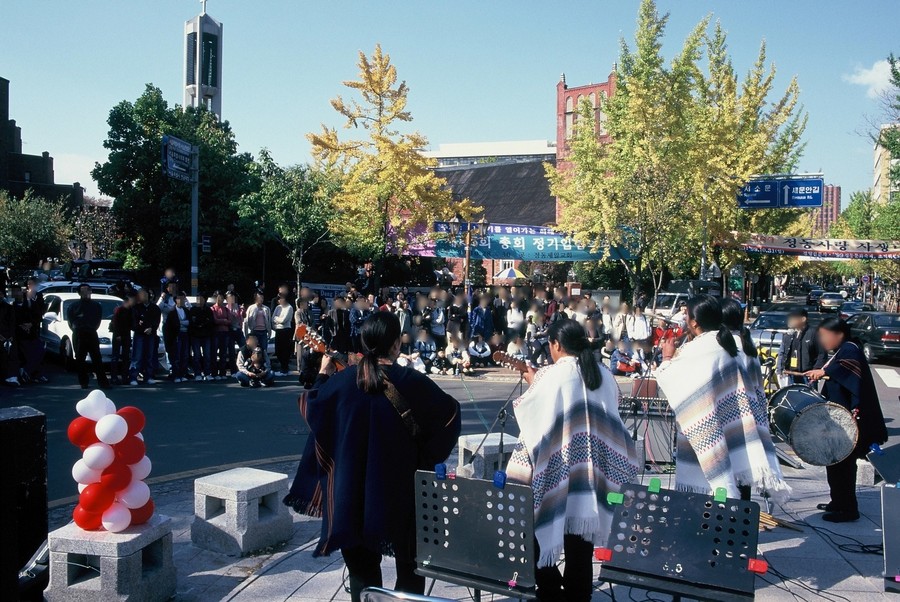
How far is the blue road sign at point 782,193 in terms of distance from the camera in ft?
79.4

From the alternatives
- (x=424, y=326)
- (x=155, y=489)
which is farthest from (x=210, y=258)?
(x=155, y=489)

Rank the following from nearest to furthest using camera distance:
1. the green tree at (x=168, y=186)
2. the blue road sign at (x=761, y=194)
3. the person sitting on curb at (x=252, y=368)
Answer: the person sitting on curb at (x=252, y=368) < the blue road sign at (x=761, y=194) < the green tree at (x=168, y=186)

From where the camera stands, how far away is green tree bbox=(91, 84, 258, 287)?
29016 mm

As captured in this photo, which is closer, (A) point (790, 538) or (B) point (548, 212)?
(A) point (790, 538)

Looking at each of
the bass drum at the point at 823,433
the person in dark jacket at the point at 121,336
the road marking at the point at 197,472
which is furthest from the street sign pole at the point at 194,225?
the bass drum at the point at 823,433

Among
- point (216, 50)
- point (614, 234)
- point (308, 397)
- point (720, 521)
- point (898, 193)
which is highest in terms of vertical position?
point (216, 50)

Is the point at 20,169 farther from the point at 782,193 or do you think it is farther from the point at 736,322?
the point at 736,322

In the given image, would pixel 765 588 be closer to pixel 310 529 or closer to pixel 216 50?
pixel 310 529

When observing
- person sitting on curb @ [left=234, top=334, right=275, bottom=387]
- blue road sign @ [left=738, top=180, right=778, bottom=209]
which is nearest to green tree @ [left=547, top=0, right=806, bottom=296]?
blue road sign @ [left=738, top=180, right=778, bottom=209]

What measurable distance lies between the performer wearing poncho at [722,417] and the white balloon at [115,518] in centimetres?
350

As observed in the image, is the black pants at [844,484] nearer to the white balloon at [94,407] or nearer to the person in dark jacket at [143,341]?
the white balloon at [94,407]

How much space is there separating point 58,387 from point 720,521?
11.9 m

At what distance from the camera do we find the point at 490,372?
16797 millimetres

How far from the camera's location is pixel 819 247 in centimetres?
3281
